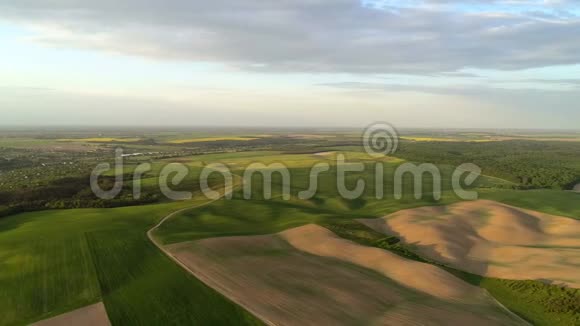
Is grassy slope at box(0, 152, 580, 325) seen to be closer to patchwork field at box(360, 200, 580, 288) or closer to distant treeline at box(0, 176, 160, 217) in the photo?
distant treeline at box(0, 176, 160, 217)

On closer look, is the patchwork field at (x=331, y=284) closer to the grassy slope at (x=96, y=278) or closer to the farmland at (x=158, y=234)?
the farmland at (x=158, y=234)

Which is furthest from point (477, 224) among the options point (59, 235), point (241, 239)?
point (59, 235)

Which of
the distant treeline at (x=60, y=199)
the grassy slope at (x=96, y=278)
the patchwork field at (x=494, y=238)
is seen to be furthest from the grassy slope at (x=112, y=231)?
the patchwork field at (x=494, y=238)

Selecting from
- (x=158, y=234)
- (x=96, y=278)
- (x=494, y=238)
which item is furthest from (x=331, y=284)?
(x=494, y=238)

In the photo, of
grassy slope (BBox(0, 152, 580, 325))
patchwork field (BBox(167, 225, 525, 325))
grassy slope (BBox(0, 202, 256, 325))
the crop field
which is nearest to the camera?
the crop field

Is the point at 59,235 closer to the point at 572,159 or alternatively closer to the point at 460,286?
the point at 460,286

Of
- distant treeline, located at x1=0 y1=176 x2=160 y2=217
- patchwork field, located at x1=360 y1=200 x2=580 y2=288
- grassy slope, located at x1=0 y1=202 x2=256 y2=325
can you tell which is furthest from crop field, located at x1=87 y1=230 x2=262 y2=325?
distant treeline, located at x1=0 y1=176 x2=160 y2=217
